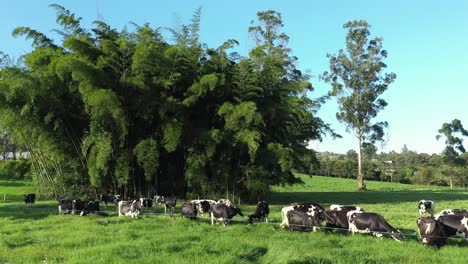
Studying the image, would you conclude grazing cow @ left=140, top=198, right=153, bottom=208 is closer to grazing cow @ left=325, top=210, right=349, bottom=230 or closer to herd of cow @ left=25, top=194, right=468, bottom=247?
herd of cow @ left=25, top=194, right=468, bottom=247

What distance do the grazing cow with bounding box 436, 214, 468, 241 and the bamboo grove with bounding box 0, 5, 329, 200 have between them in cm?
632

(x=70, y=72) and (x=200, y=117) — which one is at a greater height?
(x=70, y=72)

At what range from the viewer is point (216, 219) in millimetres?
9227

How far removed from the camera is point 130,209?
10250 millimetres

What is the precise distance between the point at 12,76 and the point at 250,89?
727cm

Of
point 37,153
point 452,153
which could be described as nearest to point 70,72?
point 37,153

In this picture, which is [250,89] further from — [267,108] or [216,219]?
[216,219]

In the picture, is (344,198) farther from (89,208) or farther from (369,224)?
(89,208)

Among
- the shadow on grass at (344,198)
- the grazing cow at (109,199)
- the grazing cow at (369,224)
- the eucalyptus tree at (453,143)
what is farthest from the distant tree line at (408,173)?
the grazing cow at (369,224)

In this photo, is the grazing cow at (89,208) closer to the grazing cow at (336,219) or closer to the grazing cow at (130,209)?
the grazing cow at (130,209)

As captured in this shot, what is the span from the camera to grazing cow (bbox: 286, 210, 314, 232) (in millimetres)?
8070

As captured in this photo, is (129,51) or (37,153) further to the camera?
(37,153)

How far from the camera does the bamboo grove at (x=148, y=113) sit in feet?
42.1

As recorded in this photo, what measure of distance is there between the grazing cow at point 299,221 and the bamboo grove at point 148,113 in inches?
189
